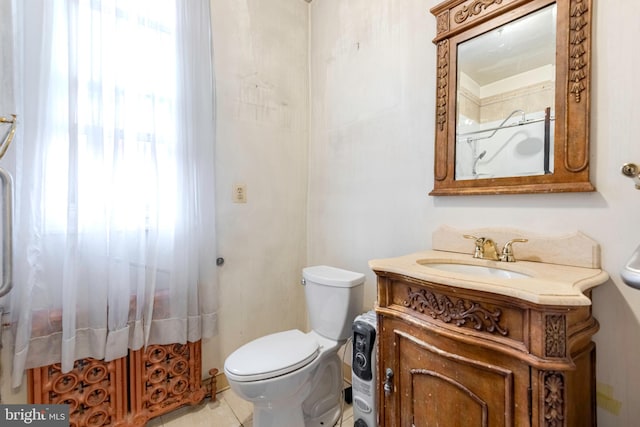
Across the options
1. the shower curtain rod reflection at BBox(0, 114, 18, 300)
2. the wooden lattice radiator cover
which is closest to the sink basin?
the wooden lattice radiator cover

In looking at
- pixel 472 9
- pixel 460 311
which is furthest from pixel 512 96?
pixel 460 311

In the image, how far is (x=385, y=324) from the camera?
3.29ft

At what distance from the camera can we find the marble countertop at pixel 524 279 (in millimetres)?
637

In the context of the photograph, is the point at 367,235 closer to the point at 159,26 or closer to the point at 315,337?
the point at 315,337

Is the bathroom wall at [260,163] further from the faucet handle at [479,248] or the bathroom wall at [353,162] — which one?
the faucet handle at [479,248]

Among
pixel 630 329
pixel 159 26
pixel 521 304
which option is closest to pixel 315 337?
pixel 521 304

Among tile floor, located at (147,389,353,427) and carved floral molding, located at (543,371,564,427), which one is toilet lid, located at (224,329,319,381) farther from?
carved floral molding, located at (543,371,564,427)

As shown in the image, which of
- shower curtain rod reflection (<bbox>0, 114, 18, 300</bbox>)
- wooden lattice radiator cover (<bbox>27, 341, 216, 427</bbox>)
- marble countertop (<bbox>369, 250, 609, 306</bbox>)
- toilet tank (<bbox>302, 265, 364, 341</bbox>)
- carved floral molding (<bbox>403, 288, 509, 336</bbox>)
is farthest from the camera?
toilet tank (<bbox>302, 265, 364, 341</bbox>)

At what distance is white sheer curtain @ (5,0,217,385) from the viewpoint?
1138 millimetres

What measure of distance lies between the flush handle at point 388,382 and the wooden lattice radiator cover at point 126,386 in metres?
1.07

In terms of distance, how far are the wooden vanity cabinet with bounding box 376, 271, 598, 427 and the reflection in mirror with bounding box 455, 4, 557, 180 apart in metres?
0.60

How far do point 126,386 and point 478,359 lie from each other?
156cm

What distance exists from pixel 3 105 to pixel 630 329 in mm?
2385

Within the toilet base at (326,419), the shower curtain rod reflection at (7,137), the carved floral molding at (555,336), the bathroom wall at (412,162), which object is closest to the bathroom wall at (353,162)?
the bathroom wall at (412,162)
